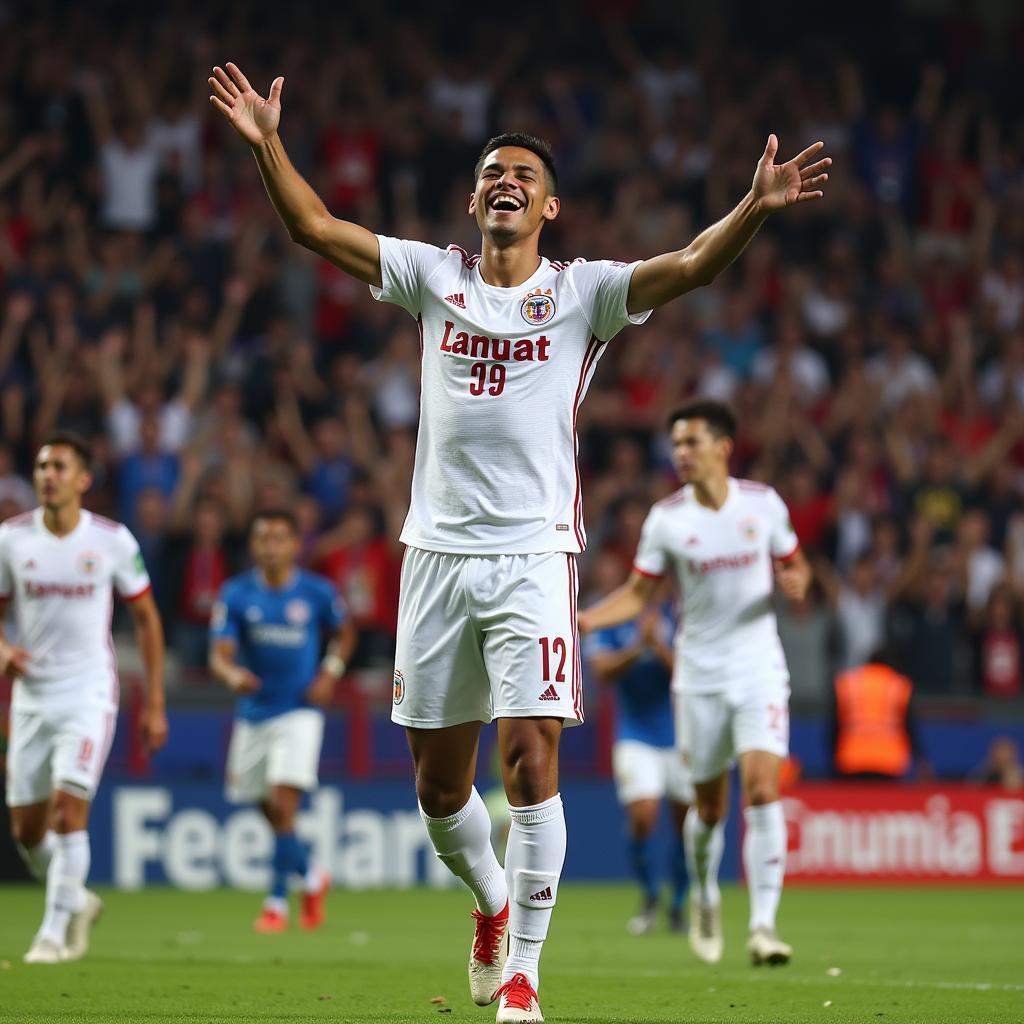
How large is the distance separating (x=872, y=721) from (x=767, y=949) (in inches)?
300

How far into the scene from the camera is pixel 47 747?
10250mm

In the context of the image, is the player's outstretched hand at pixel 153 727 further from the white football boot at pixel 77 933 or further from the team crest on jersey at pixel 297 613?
the team crest on jersey at pixel 297 613

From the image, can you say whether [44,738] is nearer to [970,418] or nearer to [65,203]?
[65,203]

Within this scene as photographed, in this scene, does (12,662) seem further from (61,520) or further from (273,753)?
(273,753)

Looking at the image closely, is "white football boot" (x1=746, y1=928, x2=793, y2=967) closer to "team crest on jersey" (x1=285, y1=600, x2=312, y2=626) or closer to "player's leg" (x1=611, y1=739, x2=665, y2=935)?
"player's leg" (x1=611, y1=739, x2=665, y2=935)

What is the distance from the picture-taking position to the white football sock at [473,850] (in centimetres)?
713

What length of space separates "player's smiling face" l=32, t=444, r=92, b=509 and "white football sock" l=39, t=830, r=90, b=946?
1.79 metres

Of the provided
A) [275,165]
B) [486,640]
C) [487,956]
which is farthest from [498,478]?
[487,956]

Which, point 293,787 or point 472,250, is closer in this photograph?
point 293,787

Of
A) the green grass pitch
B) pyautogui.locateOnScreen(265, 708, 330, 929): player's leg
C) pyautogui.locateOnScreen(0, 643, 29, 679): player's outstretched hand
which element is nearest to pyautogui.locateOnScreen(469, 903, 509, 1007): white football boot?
the green grass pitch

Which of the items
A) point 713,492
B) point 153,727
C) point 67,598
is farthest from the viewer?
point 713,492

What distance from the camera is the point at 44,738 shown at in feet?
33.7

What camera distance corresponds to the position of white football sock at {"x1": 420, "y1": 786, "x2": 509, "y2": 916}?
23.4 ft

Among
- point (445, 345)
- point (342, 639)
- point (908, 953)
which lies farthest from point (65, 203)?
point (445, 345)
